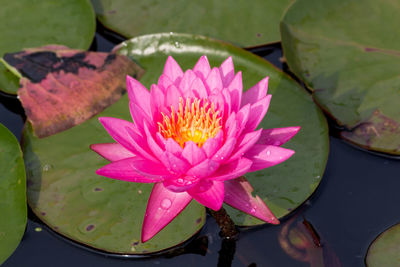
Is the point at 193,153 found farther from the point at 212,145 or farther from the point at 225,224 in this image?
the point at 225,224

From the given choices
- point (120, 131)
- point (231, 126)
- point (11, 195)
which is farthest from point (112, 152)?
point (11, 195)

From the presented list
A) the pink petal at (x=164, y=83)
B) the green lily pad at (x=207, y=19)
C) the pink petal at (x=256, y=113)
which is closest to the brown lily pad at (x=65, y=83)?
the green lily pad at (x=207, y=19)

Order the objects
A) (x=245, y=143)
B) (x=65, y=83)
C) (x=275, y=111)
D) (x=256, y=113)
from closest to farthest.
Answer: (x=245, y=143) → (x=256, y=113) → (x=275, y=111) → (x=65, y=83)

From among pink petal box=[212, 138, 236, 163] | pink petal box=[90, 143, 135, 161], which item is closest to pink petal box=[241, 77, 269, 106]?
pink petal box=[212, 138, 236, 163]

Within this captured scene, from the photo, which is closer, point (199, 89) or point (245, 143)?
point (245, 143)

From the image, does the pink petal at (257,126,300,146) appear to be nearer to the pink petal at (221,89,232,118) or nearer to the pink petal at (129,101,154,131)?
the pink petal at (221,89,232,118)

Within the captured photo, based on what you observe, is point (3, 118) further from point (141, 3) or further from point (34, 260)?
point (141, 3)

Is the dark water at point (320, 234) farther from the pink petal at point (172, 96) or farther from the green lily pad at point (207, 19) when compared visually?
the green lily pad at point (207, 19)

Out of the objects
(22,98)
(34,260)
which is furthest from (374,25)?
(34,260)
